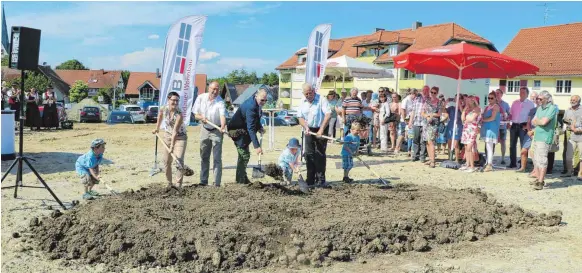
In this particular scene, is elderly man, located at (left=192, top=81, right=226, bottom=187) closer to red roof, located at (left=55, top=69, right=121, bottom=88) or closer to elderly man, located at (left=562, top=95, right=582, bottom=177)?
elderly man, located at (left=562, top=95, right=582, bottom=177)

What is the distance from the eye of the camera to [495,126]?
11031mm

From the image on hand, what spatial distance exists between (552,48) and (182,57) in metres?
38.0

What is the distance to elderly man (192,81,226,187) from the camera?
8133mm

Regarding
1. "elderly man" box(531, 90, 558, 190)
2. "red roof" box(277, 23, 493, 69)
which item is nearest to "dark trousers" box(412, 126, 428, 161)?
"elderly man" box(531, 90, 558, 190)

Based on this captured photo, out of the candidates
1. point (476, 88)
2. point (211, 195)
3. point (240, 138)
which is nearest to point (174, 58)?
point (240, 138)

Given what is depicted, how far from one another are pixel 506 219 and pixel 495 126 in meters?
4.71

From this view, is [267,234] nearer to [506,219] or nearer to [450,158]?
[506,219]

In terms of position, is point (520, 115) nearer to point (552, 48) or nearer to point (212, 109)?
point (212, 109)

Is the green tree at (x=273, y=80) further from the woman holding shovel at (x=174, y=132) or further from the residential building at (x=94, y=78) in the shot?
the woman holding shovel at (x=174, y=132)

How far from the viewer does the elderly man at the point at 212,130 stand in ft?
26.7

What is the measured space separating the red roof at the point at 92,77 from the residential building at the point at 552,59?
74.3 m

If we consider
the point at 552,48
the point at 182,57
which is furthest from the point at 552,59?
the point at 182,57

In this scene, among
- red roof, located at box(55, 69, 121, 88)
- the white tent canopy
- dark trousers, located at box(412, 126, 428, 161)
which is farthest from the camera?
red roof, located at box(55, 69, 121, 88)

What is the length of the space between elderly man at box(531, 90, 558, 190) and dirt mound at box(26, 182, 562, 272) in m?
2.06
